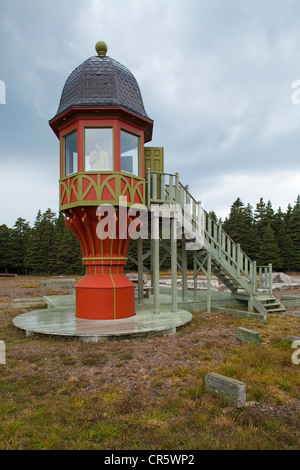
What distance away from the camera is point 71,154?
33.4 ft

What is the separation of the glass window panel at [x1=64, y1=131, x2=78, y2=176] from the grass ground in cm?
508

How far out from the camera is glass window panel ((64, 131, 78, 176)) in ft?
32.8

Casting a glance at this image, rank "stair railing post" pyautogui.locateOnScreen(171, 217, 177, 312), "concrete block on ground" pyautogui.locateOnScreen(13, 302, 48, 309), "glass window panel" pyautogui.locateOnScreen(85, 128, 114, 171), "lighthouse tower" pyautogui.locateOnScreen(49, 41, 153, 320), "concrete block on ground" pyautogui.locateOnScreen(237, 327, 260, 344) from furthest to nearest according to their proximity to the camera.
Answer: "concrete block on ground" pyautogui.locateOnScreen(13, 302, 48, 309)
"stair railing post" pyautogui.locateOnScreen(171, 217, 177, 312)
"glass window panel" pyautogui.locateOnScreen(85, 128, 114, 171)
"lighthouse tower" pyautogui.locateOnScreen(49, 41, 153, 320)
"concrete block on ground" pyautogui.locateOnScreen(237, 327, 260, 344)

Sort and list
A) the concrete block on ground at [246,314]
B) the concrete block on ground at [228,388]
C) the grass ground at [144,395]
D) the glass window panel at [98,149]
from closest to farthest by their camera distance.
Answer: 1. the grass ground at [144,395]
2. the concrete block on ground at [228,388]
3. the glass window panel at [98,149]
4. the concrete block on ground at [246,314]

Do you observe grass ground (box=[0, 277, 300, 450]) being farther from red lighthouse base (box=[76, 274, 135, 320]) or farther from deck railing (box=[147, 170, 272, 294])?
deck railing (box=[147, 170, 272, 294])

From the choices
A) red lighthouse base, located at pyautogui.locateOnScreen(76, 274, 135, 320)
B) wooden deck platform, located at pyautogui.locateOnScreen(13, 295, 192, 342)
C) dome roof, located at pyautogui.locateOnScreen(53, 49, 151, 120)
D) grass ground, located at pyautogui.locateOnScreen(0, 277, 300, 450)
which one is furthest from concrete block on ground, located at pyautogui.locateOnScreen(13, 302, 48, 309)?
dome roof, located at pyautogui.locateOnScreen(53, 49, 151, 120)

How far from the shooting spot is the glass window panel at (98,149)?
9.56 meters

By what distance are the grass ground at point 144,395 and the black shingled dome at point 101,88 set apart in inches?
265

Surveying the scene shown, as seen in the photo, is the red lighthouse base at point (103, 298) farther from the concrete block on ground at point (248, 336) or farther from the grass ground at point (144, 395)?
the concrete block on ground at point (248, 336)

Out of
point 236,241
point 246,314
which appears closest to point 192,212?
point 246,314

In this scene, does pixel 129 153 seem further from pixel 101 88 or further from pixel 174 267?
pixel 174 267

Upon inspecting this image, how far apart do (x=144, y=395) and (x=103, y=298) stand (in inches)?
202

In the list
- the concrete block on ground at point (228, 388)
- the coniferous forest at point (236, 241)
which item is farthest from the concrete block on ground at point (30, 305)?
the coniferous forest at point (236, 241)

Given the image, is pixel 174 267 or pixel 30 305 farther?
pixel 30 305
